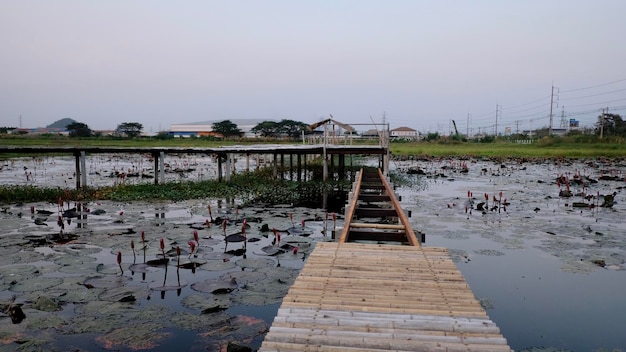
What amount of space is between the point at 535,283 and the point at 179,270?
221 inches

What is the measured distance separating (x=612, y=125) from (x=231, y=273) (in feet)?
221

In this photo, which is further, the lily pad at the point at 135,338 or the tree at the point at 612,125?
the tree at the point at 612,125

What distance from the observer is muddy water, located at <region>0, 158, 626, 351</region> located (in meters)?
5.05

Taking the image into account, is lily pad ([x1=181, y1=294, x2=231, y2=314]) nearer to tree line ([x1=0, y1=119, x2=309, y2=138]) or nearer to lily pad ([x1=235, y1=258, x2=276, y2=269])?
lily pad ([x1=235, y1=258, x2=276, y2=269])

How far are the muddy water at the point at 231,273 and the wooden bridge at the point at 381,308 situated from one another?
3.92ft

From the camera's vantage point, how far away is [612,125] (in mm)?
59500

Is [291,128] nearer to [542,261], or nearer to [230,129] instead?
[230,129]

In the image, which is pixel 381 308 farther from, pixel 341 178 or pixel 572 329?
pixel 341 178

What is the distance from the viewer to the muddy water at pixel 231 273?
5.05 metres

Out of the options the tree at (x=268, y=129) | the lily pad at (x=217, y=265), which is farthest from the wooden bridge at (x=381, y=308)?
the tree at (x=268, y=129)

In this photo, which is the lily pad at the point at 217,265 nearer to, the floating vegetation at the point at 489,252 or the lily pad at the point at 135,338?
the lily pad at the point at 135,338

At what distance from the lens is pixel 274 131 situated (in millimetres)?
76500

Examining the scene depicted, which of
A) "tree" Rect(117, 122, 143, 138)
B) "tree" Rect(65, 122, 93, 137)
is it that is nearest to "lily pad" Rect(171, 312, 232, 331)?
"tree" Rect(65, 122, 93, 137)

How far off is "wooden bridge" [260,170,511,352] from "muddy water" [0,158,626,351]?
120 cm
